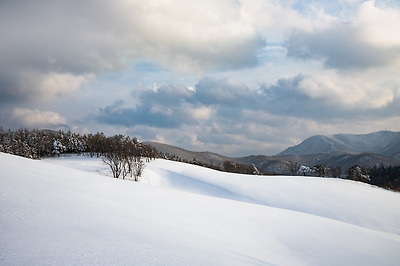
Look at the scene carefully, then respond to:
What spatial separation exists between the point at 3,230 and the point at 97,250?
2.58 m

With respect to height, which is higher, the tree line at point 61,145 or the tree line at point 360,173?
the tree line at point 61,145

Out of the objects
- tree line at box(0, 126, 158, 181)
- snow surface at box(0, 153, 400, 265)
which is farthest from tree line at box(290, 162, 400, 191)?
snow surface at box(0, 153, 400, 265)

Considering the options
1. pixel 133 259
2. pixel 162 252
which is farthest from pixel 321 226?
pixel 133 259

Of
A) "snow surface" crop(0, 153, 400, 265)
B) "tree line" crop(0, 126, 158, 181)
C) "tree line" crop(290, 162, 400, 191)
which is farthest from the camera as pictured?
"tree line" crop(290, 162, 400, 191)

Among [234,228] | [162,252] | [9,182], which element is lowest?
[234,228]

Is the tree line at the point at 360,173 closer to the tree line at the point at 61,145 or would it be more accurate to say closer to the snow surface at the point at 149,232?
the tree line at the point at 61,145

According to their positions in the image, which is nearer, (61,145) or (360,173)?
(61,145)

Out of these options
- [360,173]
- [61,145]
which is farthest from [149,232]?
[360,173]

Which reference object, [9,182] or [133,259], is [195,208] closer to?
[9,182]

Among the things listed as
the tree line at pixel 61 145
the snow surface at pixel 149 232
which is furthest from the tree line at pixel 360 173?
the snow surface at pixel 149 232

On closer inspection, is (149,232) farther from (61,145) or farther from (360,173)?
(360,173)

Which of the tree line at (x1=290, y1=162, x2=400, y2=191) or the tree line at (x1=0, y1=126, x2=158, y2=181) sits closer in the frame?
the tree line at (x1=0, y1=126, x2=158, y2=181)

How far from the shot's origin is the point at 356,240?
1702 cm

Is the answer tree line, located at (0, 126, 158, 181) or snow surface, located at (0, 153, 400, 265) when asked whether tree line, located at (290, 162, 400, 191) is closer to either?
tree line, located at (0, 126, 158, 181)
